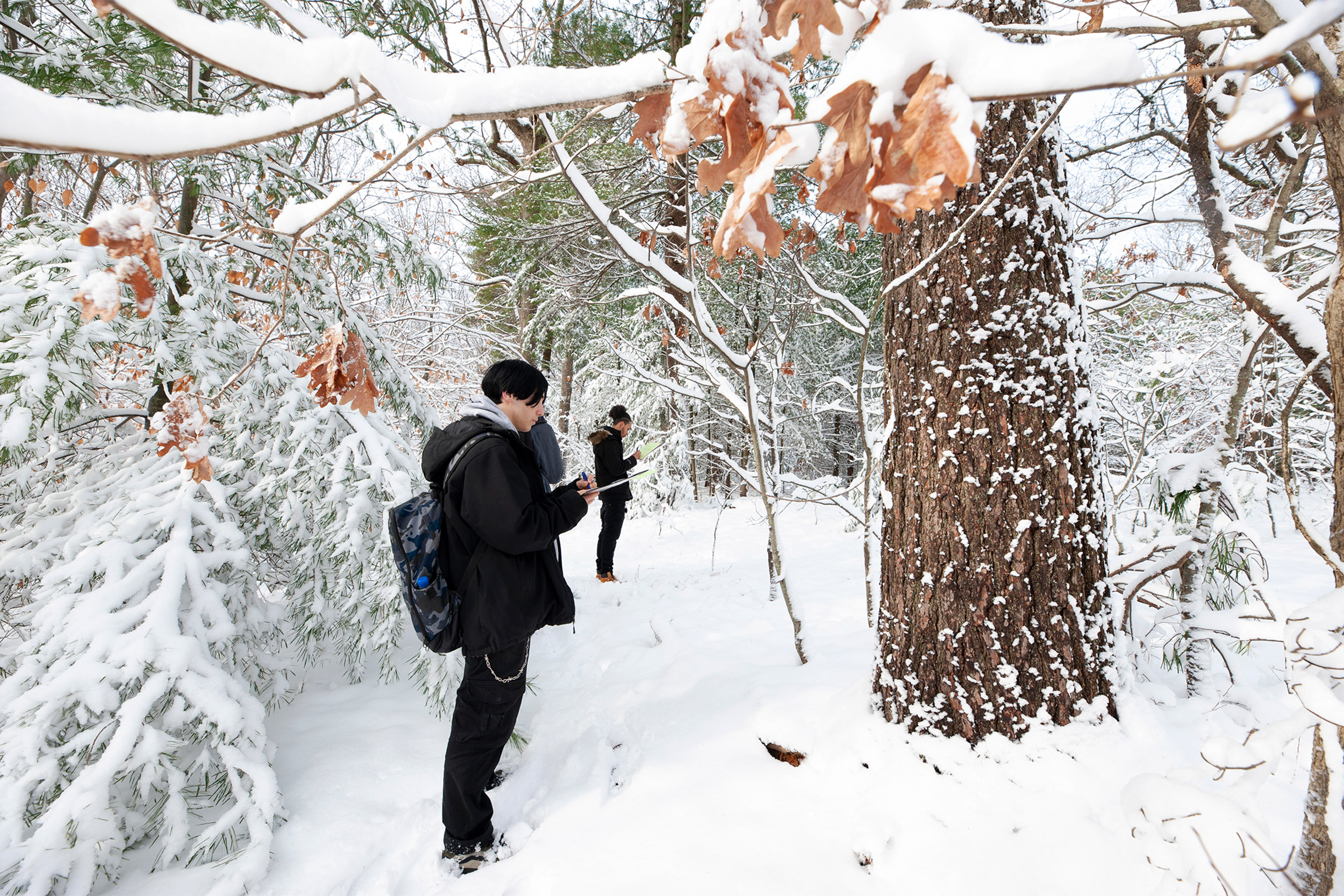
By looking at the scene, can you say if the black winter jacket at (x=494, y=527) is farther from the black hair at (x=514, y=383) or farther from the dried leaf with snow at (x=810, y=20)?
the dried leaf with snow at (x=810, y=20)

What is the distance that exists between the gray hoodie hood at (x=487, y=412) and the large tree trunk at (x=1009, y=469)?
154 centimetres

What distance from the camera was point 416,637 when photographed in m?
3.31

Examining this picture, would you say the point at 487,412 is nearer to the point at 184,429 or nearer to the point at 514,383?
the point at 514,383

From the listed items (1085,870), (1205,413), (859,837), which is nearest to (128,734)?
(859,837)

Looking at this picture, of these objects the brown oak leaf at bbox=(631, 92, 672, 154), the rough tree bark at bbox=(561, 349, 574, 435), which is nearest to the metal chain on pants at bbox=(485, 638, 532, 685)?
the brown oak leaf at bbox=(631, 92, 672, 154)

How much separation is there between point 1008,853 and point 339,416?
3.26 m

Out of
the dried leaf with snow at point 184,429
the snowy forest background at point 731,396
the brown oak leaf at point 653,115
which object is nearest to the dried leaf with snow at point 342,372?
the snowy forest background at point 731,396

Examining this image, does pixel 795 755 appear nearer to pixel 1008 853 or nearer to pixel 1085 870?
pixel 1008 853

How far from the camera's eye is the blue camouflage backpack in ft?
6.72

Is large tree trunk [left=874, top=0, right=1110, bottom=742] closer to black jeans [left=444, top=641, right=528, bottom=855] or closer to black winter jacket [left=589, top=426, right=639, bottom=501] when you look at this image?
black jeans [left=444, top=641, right=528, bottom=855]

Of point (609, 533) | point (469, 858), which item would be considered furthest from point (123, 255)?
point (609, 533)

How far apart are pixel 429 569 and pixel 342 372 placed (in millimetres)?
957

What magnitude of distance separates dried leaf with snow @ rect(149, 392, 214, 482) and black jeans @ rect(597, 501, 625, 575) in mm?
3384

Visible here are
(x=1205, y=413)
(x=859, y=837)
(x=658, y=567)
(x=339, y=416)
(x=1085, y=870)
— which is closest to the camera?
(x=1085, y=870)
